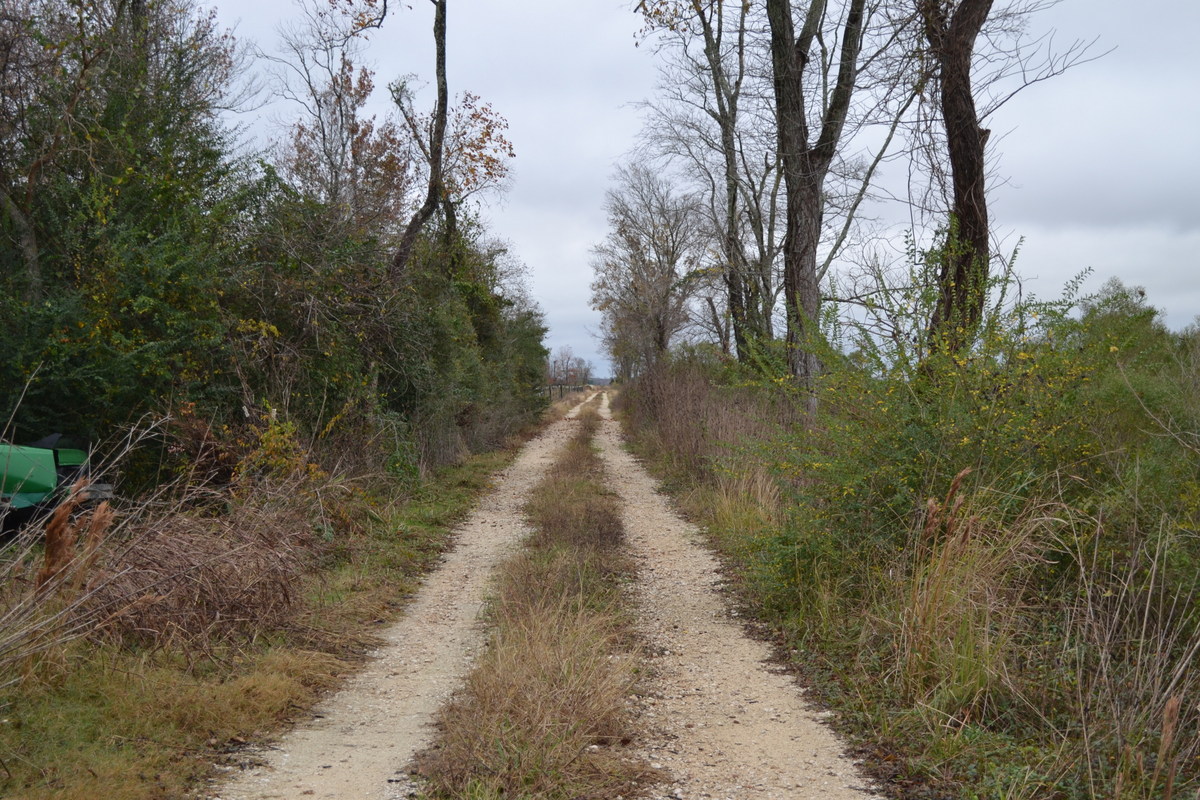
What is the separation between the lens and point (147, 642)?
505 cm

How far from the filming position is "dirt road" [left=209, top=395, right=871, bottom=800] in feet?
12.7

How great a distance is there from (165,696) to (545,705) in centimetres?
201

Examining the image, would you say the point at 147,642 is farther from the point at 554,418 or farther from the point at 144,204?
the point at 554,418

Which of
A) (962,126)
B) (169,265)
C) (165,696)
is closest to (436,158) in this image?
(169,265)

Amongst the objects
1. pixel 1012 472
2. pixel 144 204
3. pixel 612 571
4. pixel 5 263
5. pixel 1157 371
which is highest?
pixel 144 204

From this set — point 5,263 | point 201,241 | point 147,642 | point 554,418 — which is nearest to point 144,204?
point 201,241

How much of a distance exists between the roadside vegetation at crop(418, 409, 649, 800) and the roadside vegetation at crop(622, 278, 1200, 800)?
4.14ft

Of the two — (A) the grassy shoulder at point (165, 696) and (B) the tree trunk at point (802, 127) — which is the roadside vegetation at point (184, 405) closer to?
(A) the grassy shoulder at point (165, 696)

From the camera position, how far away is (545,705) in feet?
14.2

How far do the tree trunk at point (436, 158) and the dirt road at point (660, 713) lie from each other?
6.76m

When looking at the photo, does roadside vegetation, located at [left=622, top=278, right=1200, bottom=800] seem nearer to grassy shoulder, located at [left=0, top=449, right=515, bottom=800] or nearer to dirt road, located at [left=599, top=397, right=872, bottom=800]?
dirt road, located at [left=599, top=397, right=872, bottom=800]

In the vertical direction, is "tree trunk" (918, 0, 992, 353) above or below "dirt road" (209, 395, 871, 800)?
above

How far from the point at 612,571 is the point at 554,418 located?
30542 millimetres

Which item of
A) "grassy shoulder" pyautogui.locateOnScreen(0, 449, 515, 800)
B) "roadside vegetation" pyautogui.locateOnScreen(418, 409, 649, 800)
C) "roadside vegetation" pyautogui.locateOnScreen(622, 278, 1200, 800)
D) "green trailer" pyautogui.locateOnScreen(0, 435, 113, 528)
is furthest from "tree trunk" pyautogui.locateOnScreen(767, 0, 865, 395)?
"green trailer" pyautogui.locateOnScreen(0, 435, 113, 528)
